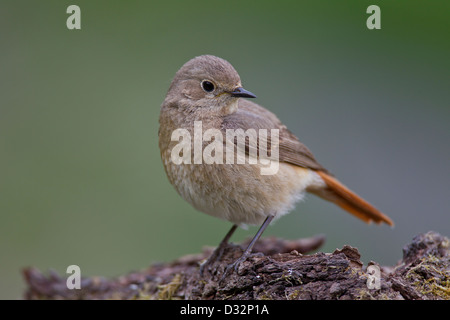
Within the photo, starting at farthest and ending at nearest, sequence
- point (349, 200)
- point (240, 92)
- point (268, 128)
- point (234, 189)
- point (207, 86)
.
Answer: point (349, 200), point (268, 128), point (207, 86), point (240, 92), point (234, 189)

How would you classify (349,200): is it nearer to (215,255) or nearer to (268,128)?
(268,128)

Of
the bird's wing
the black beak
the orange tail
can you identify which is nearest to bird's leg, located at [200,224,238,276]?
the bird's wing

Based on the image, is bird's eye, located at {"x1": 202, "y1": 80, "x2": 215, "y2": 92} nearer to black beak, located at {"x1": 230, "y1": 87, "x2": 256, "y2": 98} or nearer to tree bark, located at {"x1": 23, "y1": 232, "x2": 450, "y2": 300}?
black beak, located at {"x1": 230, "y1": 87, "x2": 256, "y2": 98}

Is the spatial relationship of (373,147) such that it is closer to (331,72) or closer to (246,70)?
(331,72)

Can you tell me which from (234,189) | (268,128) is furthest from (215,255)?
(268,128)

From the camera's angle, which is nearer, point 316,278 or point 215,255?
point 316,278
